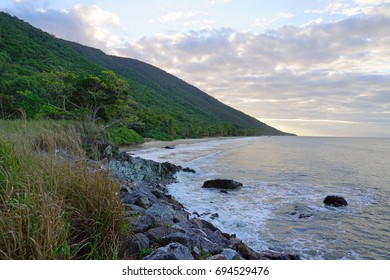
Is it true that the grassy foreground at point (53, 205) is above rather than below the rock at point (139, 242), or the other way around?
above

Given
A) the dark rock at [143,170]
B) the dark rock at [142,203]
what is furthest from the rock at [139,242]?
the dark rock at [143,170]

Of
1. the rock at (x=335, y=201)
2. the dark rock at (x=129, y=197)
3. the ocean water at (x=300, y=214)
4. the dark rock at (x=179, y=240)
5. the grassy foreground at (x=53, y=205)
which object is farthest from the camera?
the rock at (x=335, y=201)

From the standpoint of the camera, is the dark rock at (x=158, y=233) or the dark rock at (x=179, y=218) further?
the dark rock at (x=179, y=218)

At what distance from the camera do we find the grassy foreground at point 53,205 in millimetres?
2758

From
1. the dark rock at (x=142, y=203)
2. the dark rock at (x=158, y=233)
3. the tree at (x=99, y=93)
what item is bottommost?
the dark rock at (x=142, y=203)

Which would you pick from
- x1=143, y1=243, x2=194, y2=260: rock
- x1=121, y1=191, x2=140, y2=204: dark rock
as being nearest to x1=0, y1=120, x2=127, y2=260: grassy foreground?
x1=143, y1=243, x2=194, y2=260: rock

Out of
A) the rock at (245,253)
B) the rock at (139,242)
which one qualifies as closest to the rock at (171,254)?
the rock at (139,242)

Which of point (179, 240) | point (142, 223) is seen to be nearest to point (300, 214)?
point (142, 223)

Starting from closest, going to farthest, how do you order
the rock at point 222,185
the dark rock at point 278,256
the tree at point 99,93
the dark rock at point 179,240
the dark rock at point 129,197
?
the dark rock at point 179,240, the dark rock at point 278,256, the dark rock at point 129,197, the rock at point 222,185, the tree at point 99,93

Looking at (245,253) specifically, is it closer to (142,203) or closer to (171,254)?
(142,203)

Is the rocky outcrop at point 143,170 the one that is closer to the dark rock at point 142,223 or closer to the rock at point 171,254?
the dark rock at point 142,223

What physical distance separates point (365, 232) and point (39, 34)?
103103 mm

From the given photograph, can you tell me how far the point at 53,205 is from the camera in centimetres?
310
